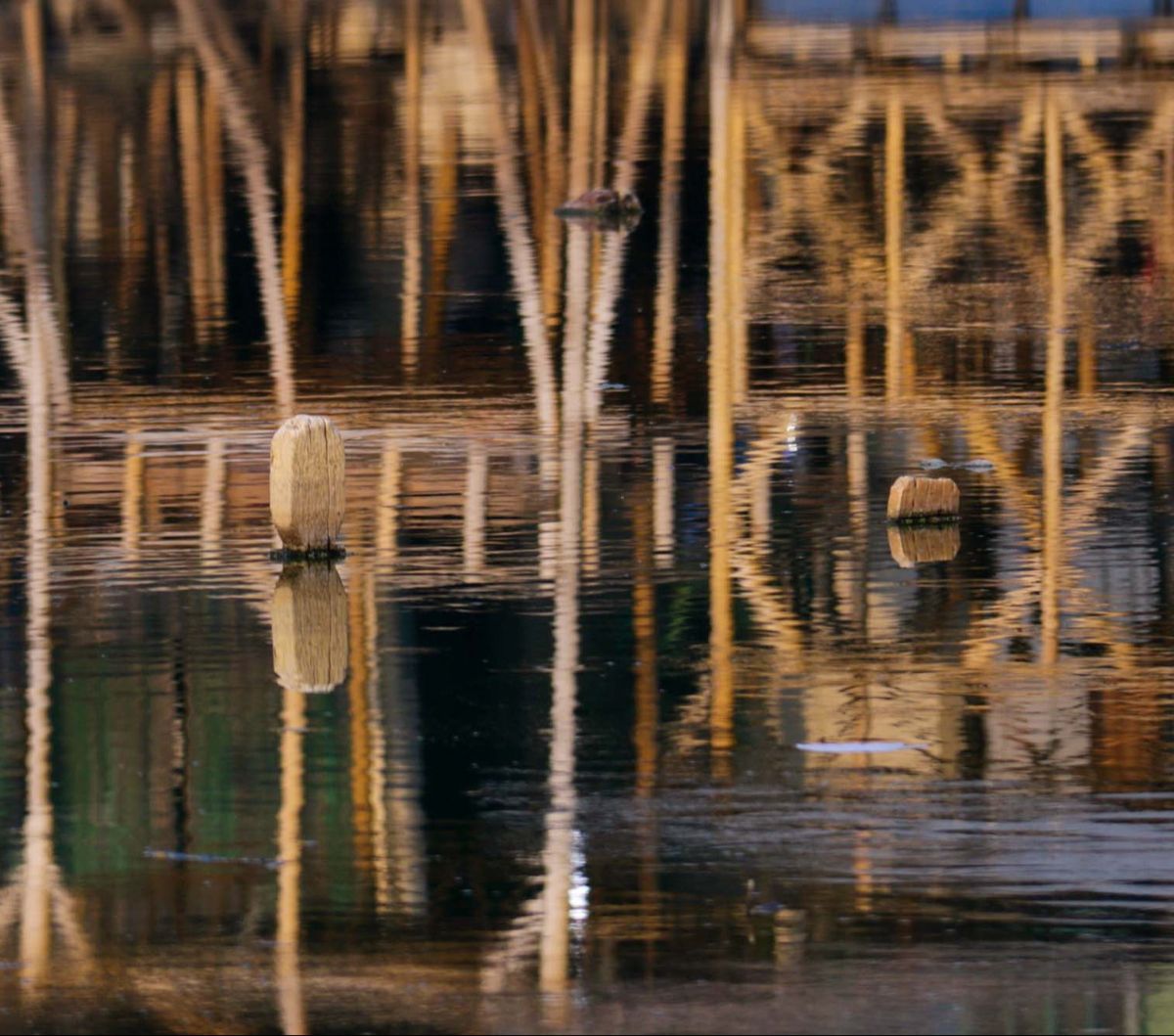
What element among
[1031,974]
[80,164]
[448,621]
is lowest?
[1031,974]

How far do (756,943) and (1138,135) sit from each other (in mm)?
19485

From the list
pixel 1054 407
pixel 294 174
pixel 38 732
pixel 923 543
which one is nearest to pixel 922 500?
pixel 923 543

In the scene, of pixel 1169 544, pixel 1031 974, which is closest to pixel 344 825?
pixel 1031 974

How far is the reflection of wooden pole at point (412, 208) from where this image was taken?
17.9m

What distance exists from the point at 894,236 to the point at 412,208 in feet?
12.4

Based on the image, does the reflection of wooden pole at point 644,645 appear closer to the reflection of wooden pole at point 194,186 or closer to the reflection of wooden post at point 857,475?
the reflection of wooden post at point 857,475

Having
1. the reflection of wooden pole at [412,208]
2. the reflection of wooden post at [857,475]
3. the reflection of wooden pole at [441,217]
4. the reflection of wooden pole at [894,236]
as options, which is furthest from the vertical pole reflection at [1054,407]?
the reflection of wooden pole at [441,217]

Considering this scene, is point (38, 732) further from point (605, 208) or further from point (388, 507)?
point (605, 208)

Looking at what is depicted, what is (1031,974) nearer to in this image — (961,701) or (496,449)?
(961,701)

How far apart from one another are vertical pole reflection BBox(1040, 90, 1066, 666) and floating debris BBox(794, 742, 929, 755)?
1.27m

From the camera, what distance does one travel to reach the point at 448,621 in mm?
11320

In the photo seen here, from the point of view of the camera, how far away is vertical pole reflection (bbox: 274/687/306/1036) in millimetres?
7363

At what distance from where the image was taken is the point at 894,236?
70.7 ft

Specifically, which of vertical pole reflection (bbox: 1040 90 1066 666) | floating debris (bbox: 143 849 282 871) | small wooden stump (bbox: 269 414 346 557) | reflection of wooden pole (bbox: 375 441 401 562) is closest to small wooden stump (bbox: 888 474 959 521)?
vertical pole reflection (bbox: 1040 90 1066 666)
